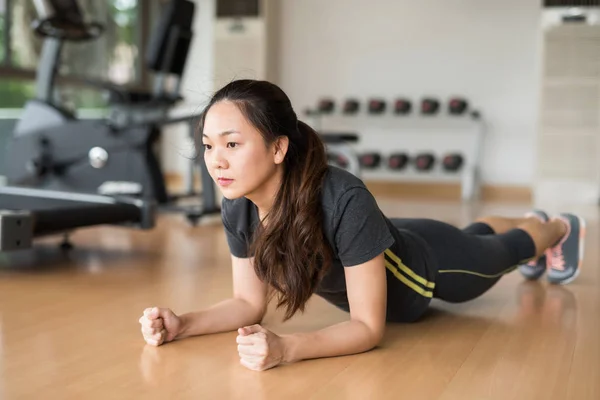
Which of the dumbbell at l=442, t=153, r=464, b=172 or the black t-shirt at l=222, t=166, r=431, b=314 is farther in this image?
the dumbbell at l=442, t=153, r=464, b=172

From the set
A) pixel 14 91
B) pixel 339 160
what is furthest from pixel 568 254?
pixel 14 91

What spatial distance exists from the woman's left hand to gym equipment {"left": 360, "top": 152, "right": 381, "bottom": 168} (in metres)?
5.37

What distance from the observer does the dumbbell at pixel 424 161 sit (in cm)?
659

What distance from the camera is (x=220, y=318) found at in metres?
1.67

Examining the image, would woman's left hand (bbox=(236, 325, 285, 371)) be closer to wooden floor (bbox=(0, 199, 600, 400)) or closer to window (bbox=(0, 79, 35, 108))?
wooden floor (bbox=(0, 199, 600, 400))

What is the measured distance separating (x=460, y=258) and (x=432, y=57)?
17.9ft

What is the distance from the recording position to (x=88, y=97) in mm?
6715

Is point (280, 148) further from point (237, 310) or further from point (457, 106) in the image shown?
point (457, 106)

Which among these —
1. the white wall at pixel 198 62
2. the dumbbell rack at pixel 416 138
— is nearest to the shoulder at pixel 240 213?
the dumbbell rack at pixel 416 138

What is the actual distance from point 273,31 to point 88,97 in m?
1.97

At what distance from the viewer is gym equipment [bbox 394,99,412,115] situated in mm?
6723

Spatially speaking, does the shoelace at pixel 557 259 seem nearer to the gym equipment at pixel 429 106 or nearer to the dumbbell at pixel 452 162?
the dumbbell at pixel 452 162

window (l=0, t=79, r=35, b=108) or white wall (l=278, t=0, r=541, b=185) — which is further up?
white wall (l=278, t=0, r=541, b=185)

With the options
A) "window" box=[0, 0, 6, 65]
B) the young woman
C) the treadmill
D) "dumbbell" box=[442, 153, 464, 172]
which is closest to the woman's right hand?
the young woman
